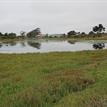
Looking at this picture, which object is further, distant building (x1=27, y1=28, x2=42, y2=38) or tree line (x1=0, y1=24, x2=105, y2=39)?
distant building (x1=27, y1=28, x2=42, y2=38)

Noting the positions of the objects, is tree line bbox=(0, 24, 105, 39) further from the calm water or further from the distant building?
the calm water

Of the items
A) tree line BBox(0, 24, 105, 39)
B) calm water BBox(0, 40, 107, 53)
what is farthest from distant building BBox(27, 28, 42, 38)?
calm water BBox(0, 40, 107, 53)

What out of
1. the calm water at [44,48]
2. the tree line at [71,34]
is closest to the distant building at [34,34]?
the tree line at [71,34]

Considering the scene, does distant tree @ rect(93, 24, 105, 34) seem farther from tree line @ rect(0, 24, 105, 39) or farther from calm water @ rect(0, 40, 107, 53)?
calm water @ rect(0, 40, 107, 53)

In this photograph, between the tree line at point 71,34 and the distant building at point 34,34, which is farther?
the distant building at point 34,34

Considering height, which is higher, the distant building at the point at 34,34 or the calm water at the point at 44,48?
the distant building at the point at 34,34

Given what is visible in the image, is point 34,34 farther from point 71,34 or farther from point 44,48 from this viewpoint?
point 44,48

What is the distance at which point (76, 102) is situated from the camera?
292 inches

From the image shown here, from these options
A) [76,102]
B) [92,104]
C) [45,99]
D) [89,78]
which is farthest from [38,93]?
[89,78]

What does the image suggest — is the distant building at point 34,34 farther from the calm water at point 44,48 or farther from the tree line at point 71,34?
the calm water at point 44,48

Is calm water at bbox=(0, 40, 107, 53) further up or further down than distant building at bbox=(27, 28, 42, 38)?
further down

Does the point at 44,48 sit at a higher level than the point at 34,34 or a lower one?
lower

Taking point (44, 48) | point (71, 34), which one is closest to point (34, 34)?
point (71, 34)

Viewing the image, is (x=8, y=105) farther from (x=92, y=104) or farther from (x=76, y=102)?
(x=92, y=104)
